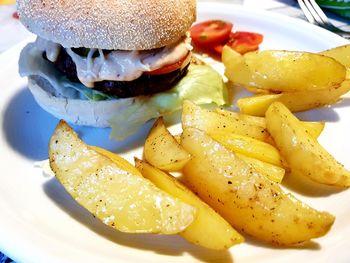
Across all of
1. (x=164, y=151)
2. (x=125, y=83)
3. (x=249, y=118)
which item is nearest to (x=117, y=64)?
(x=125, y=83)

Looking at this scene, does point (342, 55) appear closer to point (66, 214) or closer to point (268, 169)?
point (268, 169)

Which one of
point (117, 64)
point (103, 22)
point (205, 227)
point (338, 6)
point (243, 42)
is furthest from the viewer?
point (338, 6)

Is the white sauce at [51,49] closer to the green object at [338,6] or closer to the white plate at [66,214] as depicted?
the white plate at [66,214]

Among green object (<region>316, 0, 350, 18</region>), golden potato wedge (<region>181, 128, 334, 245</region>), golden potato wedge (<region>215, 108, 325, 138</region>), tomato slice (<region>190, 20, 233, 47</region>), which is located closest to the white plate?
golden potato wedge (<region>181, 128, 334, 245</region>)

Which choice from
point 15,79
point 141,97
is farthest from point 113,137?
point 15,79

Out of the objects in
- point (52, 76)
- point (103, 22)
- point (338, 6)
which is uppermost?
point (103, 22)

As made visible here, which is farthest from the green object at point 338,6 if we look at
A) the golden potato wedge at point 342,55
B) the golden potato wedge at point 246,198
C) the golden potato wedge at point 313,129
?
the golden potato wedge at point 246,198
